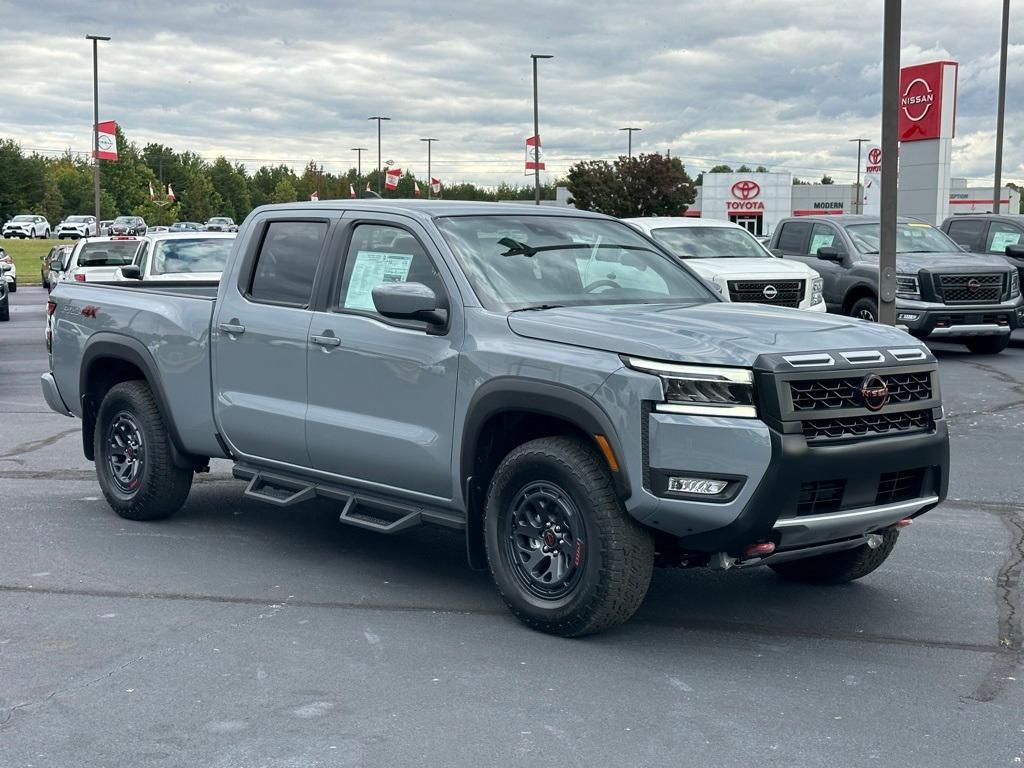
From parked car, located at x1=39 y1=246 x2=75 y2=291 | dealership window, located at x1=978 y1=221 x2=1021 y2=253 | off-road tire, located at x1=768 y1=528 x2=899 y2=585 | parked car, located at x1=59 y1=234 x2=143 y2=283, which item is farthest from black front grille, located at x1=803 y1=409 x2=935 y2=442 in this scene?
parked car, located at x1=39 y1=246 x2=75 y2=291

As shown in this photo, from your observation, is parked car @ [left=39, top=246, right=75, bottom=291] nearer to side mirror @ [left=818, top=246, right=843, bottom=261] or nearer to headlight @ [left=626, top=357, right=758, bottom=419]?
side mirror @ [left=818, top=246, right=843, bottom=261]

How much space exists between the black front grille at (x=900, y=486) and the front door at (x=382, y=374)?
187 centimetres

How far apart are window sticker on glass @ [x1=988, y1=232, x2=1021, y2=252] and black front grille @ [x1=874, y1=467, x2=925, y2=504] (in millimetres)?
16121

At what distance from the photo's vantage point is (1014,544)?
7555 mm

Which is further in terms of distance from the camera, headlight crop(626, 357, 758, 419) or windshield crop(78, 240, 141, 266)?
windshield crop(78, 240, 141, 266)

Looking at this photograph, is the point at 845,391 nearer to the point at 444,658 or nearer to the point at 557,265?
the point at 557,265

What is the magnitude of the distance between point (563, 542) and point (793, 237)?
15.6 metres

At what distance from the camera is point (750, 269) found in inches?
654

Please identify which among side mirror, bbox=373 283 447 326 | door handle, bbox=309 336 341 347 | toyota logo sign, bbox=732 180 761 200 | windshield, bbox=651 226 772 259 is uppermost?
toyota logo sign, bbox=732 180 761 200

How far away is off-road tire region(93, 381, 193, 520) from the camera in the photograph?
25.7 feet

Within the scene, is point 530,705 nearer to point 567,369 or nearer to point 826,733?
point 826,733

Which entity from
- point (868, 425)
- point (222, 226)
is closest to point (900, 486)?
point (868, 425)

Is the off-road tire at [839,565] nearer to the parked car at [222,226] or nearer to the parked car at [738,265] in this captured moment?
the parked car at [738,265]

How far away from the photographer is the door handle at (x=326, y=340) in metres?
6.56
